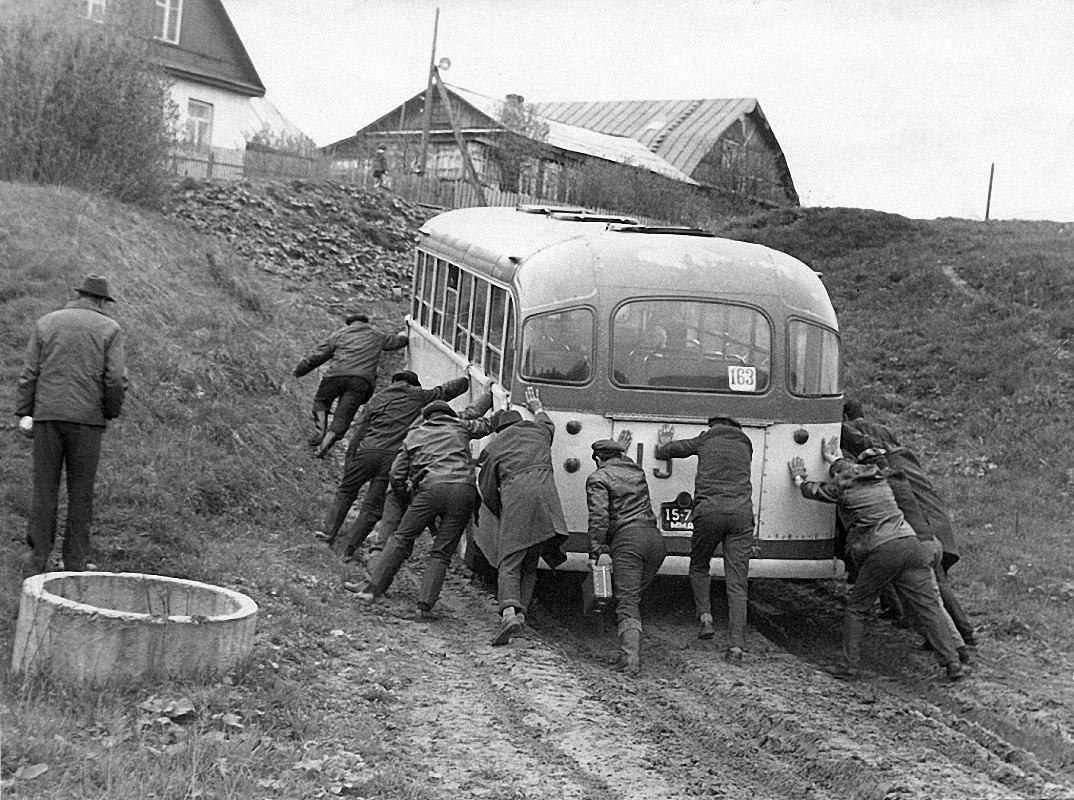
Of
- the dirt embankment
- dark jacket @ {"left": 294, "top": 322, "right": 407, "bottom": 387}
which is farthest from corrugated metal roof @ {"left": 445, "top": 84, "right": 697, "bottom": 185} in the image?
the dirt embankment

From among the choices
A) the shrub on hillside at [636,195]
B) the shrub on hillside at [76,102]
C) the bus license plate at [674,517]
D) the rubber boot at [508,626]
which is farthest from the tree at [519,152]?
the rubber boot at [508,626]

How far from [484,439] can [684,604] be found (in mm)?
2166

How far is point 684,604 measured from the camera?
36.4 ft

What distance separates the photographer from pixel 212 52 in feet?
123

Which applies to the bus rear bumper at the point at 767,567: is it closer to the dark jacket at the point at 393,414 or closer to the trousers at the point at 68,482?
the dark jacket at the point at 393,414

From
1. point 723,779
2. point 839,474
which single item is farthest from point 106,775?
point 839,474

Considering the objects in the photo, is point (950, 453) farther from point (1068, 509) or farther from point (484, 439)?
point (484, 439)

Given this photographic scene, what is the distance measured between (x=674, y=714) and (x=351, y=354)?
677cm

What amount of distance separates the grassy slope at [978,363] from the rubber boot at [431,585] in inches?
172

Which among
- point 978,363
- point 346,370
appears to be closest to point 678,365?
point 346,370

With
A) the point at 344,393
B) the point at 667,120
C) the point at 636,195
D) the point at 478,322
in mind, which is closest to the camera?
the point at 478,322

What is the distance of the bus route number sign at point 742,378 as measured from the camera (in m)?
10.3

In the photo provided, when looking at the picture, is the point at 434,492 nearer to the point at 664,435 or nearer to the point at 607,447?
the point at 607,447

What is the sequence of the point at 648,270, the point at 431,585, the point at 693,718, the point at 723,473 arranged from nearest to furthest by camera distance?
the point at 693,718, the point at 723,473, the point at 431,585, the point at 648,270
